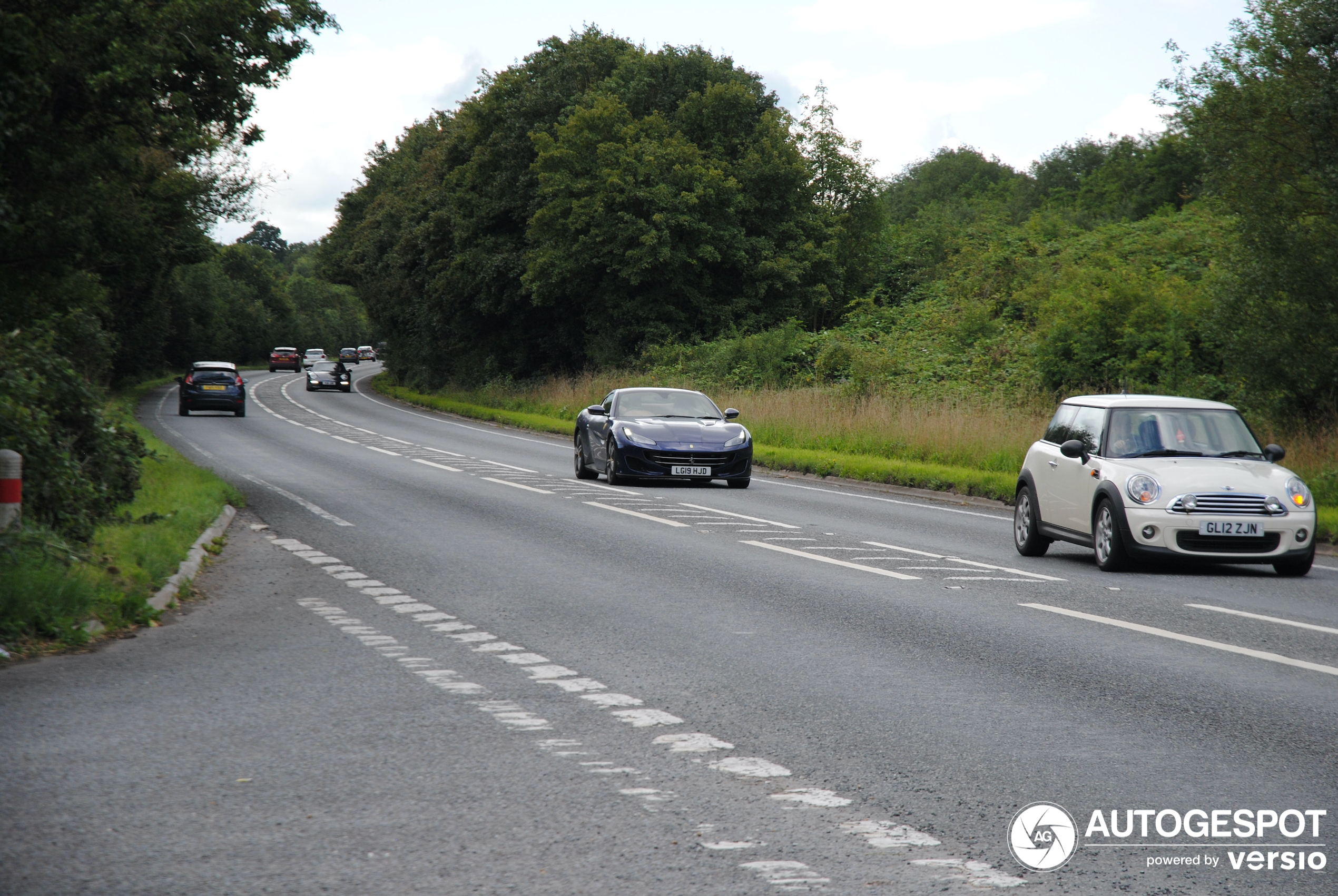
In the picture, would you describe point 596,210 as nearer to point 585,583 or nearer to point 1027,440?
point 1027,440

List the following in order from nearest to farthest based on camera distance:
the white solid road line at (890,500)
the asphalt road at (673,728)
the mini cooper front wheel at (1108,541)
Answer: the asphalt road at (673,728), the mini cooper front wheel at (1108,541), the white solid road line at (890,500)

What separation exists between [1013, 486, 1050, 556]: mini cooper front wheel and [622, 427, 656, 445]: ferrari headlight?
25.9 ft

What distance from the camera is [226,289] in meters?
116

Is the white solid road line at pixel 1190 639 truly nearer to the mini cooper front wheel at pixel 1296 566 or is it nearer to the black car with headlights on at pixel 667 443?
the mini cooper front wheel at pixel 1296 566

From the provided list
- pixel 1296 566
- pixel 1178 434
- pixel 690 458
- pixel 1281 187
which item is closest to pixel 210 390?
pixel 690 458

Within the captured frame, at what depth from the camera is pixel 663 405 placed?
21688 millimetres

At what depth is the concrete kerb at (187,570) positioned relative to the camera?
9.14 meters

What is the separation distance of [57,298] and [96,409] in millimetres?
1619

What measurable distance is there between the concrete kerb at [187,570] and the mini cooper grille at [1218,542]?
8.62 meters

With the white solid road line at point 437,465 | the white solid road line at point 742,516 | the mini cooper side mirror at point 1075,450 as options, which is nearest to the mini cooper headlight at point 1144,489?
the mini cooper side mirror at point 1075,450

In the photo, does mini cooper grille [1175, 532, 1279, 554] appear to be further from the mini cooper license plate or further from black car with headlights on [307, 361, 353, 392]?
black car with headlights on [307, 361, 353, 392]

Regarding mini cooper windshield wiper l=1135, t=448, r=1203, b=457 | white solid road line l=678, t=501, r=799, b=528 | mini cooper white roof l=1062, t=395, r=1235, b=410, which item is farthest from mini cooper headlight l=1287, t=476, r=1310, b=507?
white solid road line l=678, t=501, r=799, b=528

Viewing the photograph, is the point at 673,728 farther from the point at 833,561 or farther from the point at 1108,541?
the point at 1108,541

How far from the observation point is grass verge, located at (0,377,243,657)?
7.92 m
